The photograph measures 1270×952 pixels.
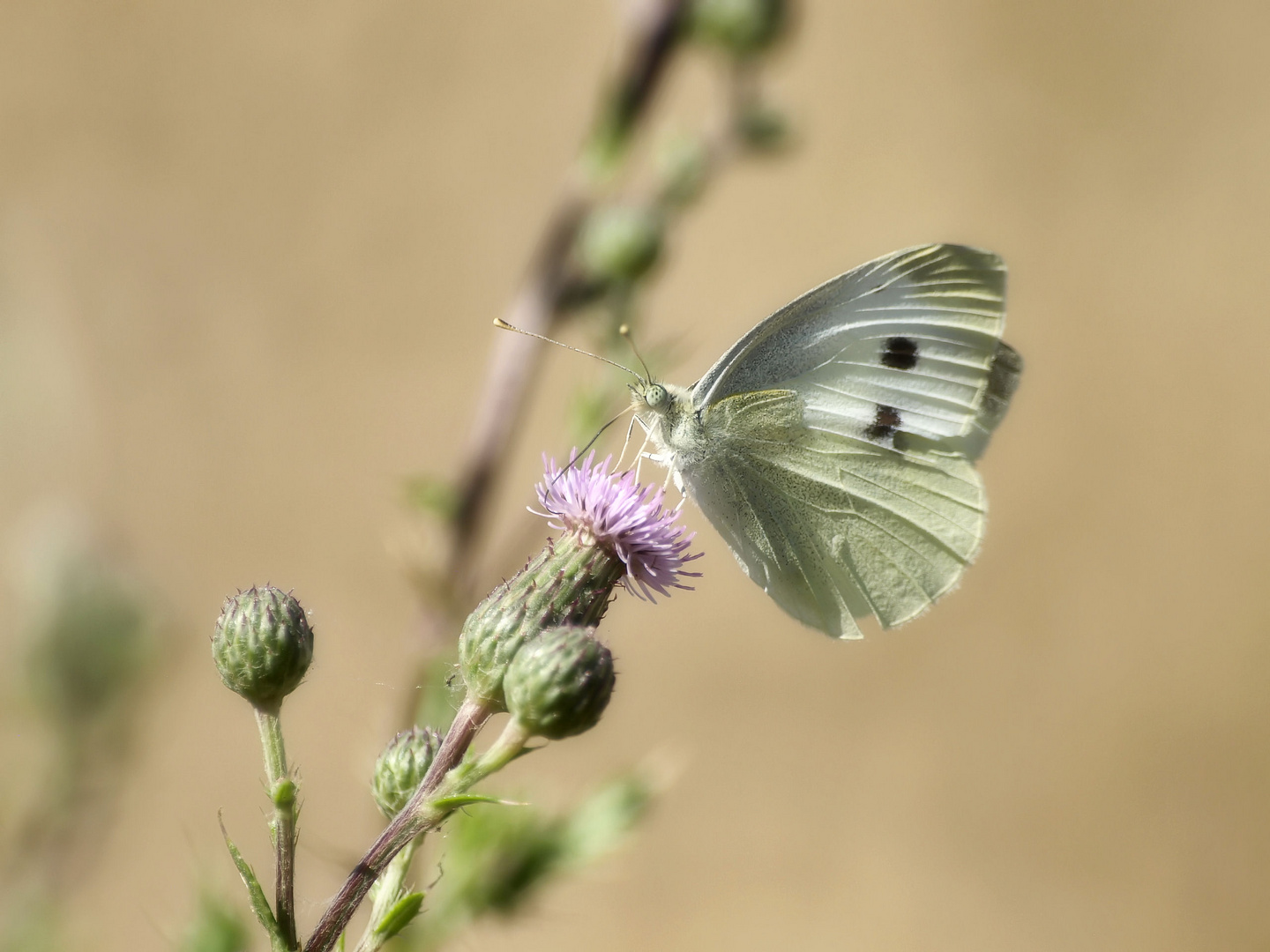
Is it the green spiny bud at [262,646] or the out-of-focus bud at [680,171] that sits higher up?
the out-of-focus bud at [680,171]

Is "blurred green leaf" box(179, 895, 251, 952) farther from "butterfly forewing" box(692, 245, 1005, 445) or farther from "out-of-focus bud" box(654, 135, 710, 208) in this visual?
"out-of-focus bud" box(654, 135, 710, 208)

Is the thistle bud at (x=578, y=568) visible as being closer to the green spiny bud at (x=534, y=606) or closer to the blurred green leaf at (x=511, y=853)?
the green spiny bud at (x=534, y=606)

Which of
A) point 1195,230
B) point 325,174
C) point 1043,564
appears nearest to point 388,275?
point 325,174

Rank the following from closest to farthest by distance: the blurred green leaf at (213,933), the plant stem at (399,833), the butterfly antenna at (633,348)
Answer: the plant stem at (399,833), the blurred green leaf at (213,933), the butterfly antenna at (633,348)

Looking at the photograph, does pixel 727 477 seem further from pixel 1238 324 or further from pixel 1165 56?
pixel 1165 56

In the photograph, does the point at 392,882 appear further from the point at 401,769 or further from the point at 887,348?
the point at 887,348

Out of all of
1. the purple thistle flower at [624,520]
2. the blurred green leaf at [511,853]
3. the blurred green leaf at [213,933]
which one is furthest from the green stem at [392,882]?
the blurred green leaf at [511,853]
